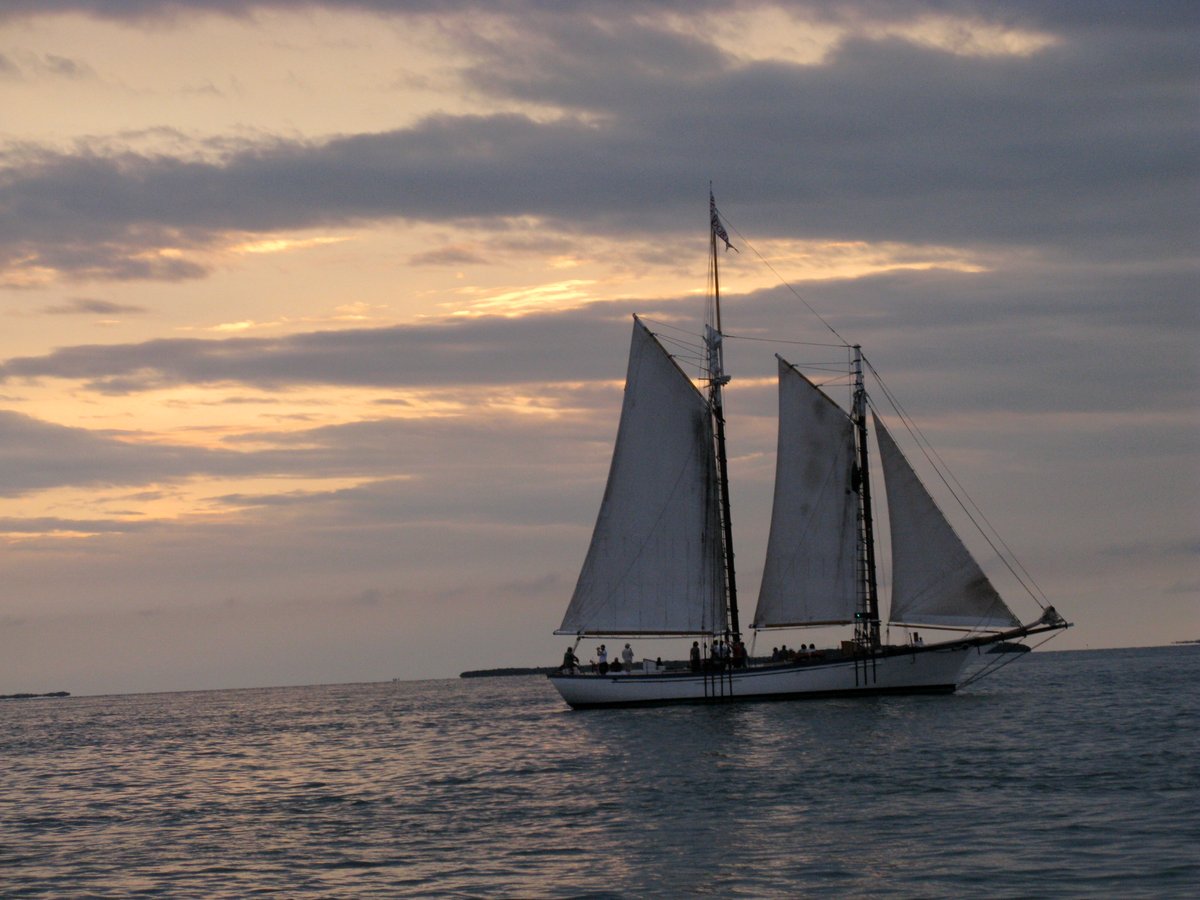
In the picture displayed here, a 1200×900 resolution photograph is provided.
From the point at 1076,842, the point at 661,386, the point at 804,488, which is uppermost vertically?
the point at 661,386

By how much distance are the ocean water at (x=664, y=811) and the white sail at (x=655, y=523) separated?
768cm

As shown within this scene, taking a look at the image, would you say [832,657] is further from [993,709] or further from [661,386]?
[661,386]

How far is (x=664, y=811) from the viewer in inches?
1752

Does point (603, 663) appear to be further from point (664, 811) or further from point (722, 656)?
point (664, 811)

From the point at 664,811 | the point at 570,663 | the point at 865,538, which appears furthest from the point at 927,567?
the point at 664,811

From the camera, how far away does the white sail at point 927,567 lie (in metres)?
82.0

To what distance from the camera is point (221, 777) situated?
64438mm

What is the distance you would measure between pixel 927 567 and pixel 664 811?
136 ft

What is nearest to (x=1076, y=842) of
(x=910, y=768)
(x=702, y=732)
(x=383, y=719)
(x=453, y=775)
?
(x=910, y=768)

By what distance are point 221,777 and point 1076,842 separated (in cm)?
3998

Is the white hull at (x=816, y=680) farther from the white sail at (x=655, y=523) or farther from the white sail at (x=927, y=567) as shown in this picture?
the white sail at (x=927, y=567)

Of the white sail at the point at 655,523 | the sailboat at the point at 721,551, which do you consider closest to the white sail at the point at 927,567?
the sailboat at the point at 721,551

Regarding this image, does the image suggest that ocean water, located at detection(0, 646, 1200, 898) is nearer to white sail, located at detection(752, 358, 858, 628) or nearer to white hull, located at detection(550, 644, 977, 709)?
white hull, located at detection(550, 644, 977, 709)

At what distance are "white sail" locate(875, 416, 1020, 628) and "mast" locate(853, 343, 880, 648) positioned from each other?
2.69 meters
